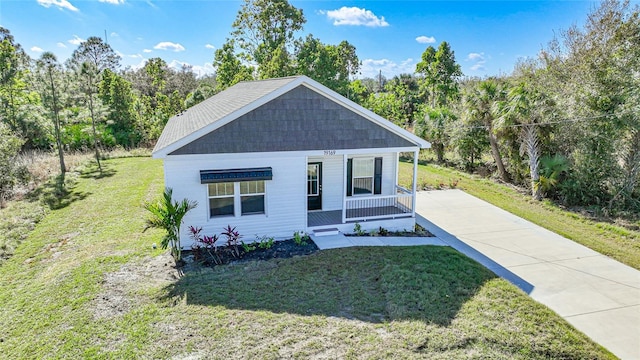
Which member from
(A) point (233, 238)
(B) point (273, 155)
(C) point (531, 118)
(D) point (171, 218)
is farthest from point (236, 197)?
(C) point (531, 118)

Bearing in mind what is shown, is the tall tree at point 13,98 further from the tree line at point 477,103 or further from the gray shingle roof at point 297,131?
the gray shingle roof at point 297,131

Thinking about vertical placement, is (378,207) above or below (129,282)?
above

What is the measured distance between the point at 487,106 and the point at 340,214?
459 inches

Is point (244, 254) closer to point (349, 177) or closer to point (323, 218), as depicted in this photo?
point (323, 218)

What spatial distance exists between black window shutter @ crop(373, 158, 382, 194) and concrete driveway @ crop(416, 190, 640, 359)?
6.92ft

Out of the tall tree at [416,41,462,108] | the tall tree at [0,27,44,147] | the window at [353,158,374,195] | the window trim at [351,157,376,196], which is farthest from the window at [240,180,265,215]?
the tall tree at [416,41,462,108]

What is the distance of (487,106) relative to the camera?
1919 centimetres

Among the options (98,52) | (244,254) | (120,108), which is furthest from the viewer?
(98,52)

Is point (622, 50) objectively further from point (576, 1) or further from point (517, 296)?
point (517, 296)

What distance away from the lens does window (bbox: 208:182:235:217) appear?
10.6 metres

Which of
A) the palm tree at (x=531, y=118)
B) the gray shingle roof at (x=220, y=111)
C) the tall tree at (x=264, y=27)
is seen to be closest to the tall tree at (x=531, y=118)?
the palm tree at (x=531, y=118)

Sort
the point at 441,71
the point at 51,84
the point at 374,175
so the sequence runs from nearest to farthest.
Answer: the point at 374,175
the point at 51,84
the point at 441,71

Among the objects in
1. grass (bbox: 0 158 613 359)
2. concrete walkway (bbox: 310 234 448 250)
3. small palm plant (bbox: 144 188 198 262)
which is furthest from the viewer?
concrete walkway (bbox: 310 234 448 250)

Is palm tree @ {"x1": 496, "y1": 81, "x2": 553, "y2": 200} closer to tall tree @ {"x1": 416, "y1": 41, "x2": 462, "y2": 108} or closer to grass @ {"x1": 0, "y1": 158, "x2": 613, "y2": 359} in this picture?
grass @ {"x1": 0, "y1": 158, "x2": 613, "y2": 359}
